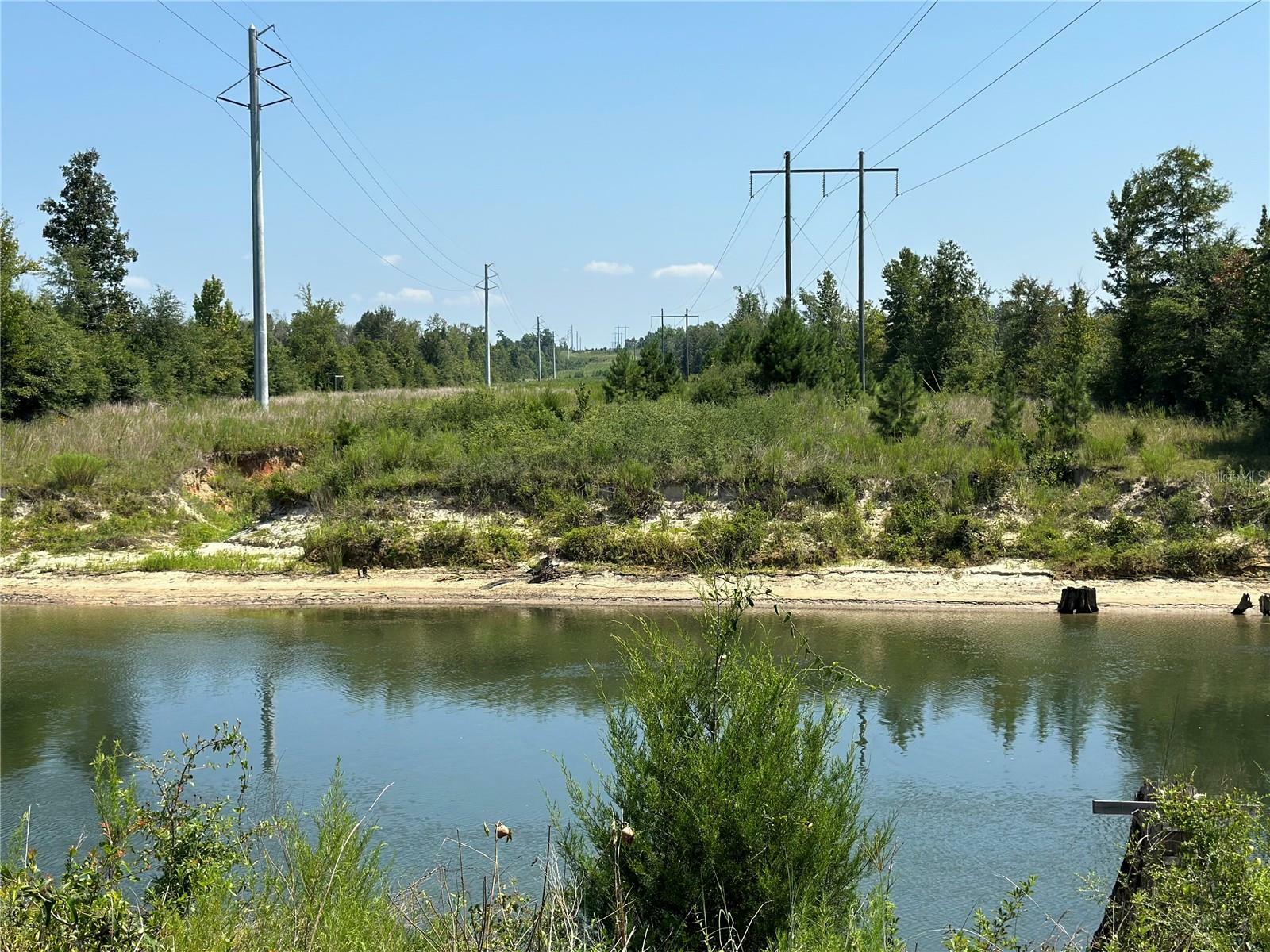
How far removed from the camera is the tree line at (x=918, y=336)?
30.1m

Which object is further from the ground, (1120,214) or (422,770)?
(1120,214)

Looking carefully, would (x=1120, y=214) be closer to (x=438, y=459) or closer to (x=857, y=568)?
(x=857, y=568)

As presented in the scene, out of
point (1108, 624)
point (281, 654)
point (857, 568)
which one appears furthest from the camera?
point (857, 568)

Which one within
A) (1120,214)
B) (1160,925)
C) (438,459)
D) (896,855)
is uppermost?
(1120,214)

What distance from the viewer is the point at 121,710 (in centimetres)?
1409

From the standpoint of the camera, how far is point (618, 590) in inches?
915

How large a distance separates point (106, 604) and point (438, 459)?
337 inches

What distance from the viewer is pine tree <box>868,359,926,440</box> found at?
27.7m

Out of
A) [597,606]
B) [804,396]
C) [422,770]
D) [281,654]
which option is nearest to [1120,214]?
[804,396]

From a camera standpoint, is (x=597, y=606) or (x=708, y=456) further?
(x=708, y=456)

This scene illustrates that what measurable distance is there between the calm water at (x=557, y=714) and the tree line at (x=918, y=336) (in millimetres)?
10651

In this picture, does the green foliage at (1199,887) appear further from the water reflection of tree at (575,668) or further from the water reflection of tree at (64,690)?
the water reflection of tree at (64,690)

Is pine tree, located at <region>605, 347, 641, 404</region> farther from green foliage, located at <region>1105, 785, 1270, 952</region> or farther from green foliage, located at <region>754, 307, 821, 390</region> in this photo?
green foliage, located at <region>1105, 785, 1270, 952</region>

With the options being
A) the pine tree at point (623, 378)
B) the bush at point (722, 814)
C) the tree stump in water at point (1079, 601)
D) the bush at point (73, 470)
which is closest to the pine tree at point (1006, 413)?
the tree stump in water at point (1079, 601)
